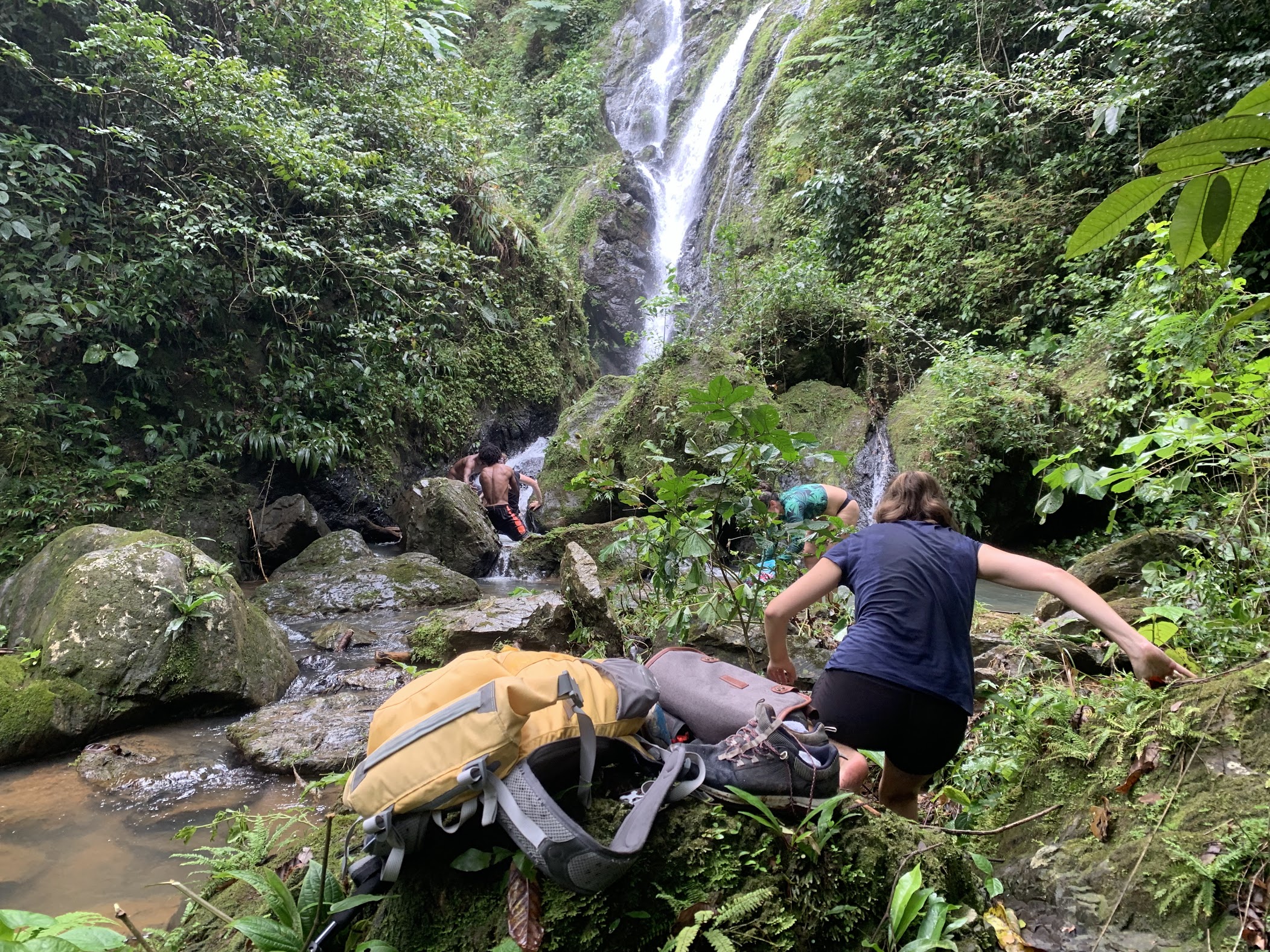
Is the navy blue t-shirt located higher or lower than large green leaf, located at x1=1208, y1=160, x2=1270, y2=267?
lower

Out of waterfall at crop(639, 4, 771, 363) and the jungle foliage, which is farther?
waterfall at crop(639, 4, 771, 363)

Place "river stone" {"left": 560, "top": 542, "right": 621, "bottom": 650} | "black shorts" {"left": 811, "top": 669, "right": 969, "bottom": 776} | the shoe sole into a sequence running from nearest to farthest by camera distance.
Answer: the shoe sole → "black shorts" {"left": 811, "top": 669, "right": 969, "bottom": 776} → "river stone" {"left": 560, "top": 542, "right": 621, "bottom": 650}

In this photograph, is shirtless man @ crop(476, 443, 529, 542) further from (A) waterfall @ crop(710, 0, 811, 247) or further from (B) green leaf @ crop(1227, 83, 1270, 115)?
(B) green leaf @ crop(1227, 83, 1270, 115)

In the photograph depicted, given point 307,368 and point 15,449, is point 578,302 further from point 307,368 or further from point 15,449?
point 15,449

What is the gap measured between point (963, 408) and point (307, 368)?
801cm

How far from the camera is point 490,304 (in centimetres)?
1062

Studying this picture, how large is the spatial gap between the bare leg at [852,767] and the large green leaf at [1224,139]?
6.98 feet

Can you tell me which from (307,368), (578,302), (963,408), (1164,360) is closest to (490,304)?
(307,368)

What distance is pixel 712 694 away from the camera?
7.16 feet

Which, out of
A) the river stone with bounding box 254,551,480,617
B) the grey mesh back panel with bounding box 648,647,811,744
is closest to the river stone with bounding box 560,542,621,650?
the grey mesh back panel with bounding box 648,647,811,744

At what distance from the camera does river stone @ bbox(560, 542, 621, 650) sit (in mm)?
4520

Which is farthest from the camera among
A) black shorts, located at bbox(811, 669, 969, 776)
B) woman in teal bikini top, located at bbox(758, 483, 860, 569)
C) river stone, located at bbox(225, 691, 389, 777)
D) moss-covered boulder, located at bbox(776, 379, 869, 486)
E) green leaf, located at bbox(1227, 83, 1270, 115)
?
moss-covered boulder, located at bbox(776, 379, 869, 486)

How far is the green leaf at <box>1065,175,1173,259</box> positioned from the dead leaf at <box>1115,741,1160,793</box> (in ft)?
6.15

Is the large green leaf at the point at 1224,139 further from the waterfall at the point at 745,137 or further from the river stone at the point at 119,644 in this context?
the waterfall at the point at 745,137
